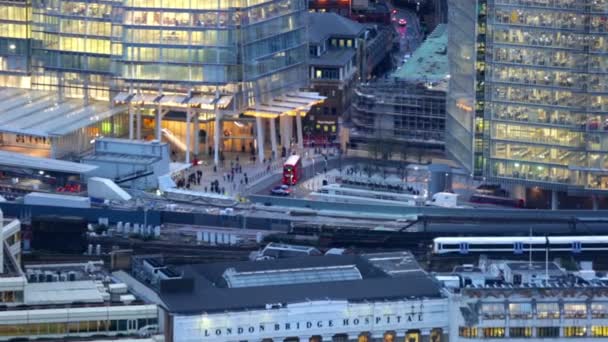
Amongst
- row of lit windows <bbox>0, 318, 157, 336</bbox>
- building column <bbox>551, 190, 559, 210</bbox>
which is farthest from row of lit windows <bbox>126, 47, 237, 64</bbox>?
row of lit windows <bbox>0, 318, 157, 336</bbox>

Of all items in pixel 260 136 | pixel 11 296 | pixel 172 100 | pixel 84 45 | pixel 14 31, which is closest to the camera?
pixel 11 296

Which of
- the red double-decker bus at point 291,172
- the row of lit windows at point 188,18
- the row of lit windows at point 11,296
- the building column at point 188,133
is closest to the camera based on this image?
the row of lit windows at point 11,296

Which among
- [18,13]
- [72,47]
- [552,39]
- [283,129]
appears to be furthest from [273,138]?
[552,39]

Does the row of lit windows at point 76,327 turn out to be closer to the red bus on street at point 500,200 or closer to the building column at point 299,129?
the red bus on street at point 500,200

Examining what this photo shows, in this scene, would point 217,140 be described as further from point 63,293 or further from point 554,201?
point 63,293

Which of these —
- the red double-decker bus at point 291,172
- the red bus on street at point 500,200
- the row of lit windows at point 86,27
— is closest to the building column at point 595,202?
the red bus on street at point 500,200
